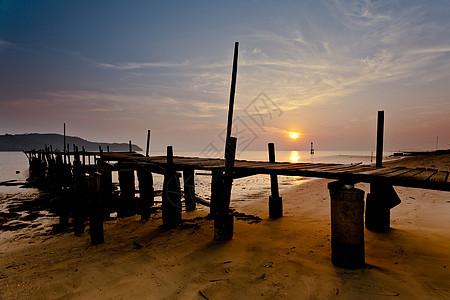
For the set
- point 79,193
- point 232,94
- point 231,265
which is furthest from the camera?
point 232,94

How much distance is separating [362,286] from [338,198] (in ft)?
4.46

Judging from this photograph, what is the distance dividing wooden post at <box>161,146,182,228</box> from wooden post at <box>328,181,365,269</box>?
4.86 m

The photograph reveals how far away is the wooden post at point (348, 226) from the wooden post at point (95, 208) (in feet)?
19.0

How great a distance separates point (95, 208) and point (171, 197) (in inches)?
84.3

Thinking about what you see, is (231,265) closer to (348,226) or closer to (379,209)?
(348,226)

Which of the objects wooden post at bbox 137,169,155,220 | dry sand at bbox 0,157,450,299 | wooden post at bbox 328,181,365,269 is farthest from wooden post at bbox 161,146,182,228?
wooden post at bbox 328,181,365,269

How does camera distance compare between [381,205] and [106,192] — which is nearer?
[381,205]

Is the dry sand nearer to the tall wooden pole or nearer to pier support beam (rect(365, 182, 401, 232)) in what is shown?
pier support beam (rect(365, 182, 401, 232))

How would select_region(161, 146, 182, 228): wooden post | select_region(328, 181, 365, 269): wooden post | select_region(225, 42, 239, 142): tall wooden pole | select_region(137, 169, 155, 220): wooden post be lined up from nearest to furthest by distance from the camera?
select_region(328, 181, 365, 269): wooden post
select_region(225, 42, 239, 142): tall wooden pole
select_region(161, 146, 182, 228): wooden post
select_region(137, 169, 155, 220): wooden post

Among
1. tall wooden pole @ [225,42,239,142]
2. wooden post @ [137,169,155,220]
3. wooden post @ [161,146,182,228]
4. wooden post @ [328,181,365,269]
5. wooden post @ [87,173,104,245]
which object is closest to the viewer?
wooden post @ [328,181,365,269]

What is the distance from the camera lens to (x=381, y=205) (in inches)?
253

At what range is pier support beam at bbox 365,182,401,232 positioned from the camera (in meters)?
6.33

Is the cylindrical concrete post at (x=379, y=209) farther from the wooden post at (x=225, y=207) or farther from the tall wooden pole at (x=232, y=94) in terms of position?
the tall wooden pole at (x=232, y=94)

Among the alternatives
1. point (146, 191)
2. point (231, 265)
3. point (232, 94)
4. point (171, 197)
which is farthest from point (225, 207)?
point (146, 191)
